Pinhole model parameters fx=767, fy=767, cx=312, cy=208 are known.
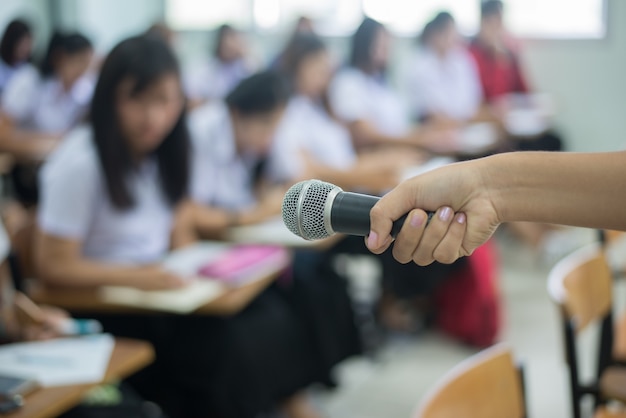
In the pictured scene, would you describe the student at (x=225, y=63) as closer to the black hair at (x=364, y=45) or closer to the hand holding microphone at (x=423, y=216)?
the black hair at (x=364, y=45)

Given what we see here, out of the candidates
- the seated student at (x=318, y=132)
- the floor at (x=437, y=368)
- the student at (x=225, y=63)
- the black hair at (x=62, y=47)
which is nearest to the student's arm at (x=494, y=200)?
the floor at (x=437, y=368)

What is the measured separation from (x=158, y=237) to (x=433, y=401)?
135cm

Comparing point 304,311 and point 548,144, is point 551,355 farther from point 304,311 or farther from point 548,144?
point 548,144

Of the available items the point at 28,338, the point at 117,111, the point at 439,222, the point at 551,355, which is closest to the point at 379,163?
the point at 551,355

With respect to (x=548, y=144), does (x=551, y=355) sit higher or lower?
lower

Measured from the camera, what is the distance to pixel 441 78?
5281 mm

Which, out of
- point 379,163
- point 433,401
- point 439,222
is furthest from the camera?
point 379,163

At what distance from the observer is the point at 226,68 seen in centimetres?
636

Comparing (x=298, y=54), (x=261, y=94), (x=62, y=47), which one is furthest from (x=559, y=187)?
(x=62, y=47)

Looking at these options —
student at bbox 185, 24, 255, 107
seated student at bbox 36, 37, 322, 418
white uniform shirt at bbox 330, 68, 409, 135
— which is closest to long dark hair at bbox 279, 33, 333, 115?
white uniform shirt at bbox 330, 68, 409, 135

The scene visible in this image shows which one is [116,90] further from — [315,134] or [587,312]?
[315,134]

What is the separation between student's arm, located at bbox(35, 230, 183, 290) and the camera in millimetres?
2061

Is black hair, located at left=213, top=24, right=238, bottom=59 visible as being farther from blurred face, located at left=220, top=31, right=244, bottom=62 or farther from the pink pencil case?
the pink pencil case

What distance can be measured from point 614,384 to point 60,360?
1.35 meters
